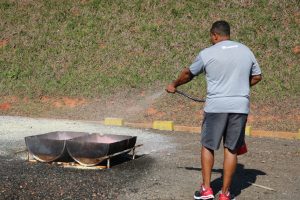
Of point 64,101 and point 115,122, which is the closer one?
point 115,122

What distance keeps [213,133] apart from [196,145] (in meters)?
4.68

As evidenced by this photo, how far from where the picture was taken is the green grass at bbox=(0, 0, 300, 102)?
1722cm

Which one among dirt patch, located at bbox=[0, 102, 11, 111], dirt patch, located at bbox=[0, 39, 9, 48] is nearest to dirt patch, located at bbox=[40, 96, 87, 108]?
dirt patch, located at bbox=[0, 102, 11, 111]

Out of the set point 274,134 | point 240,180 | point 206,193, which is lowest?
point 240,180

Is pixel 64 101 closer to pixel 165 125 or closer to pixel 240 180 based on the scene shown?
pixel 165 125

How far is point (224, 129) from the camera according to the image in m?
5.17

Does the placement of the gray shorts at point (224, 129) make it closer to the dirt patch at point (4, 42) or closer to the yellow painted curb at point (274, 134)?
the yellow painted curb at point (274, 134)

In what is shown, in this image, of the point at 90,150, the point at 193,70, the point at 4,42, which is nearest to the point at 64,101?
the point at 4,42

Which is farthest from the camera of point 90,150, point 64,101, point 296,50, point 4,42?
point 4,42

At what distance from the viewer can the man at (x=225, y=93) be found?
510 centimetres

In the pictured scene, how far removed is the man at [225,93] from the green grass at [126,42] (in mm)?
10040

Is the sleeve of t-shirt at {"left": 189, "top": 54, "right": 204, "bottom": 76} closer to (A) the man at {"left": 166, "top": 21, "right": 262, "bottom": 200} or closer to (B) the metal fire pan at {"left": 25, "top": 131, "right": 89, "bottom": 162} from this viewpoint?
(A) the man at {"left": 166, "top": 21, "right": 262, "bottom": 200}

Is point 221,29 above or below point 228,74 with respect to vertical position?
above

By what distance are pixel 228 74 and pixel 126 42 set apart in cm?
1538
